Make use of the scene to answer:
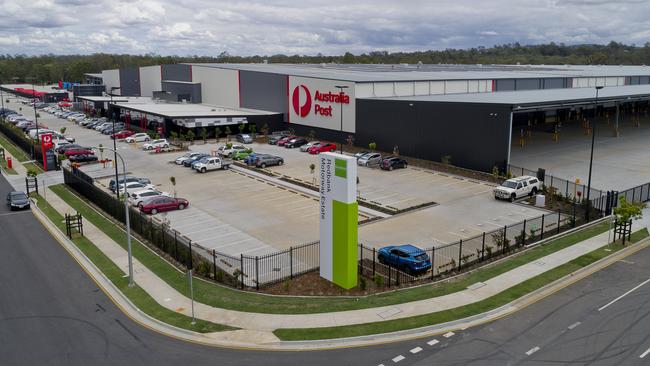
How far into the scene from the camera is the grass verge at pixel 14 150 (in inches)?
2400

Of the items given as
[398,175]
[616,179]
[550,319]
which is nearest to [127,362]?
[550,319]

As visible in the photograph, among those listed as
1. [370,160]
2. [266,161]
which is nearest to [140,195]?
[266,161]

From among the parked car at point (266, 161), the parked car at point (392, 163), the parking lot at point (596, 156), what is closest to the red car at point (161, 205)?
the parked car at point (266, 161)

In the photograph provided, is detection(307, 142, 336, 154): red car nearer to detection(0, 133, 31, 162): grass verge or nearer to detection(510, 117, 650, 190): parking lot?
detection(510, 117, 650, 190): parking lot

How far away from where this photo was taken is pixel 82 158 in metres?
56.7

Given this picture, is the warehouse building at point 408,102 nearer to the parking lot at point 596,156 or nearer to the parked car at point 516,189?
the parking lot at point 596,156

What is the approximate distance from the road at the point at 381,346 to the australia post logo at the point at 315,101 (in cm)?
4243

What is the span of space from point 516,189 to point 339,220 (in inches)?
844

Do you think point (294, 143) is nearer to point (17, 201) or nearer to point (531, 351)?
point (17, 201)

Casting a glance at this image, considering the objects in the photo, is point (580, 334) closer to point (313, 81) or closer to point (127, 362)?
point (127, 362)

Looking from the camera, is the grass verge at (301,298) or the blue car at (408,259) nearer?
the grass verge at (301,298)

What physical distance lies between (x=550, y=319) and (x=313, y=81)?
53283 millimetres

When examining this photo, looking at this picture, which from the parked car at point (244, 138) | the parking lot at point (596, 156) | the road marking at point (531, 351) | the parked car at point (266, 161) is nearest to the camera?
the road marking at point (531, 351)

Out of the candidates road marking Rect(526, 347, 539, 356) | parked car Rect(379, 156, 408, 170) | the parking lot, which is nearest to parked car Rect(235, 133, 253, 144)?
parked car Rect(379, 156, 408, 170)
